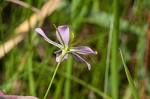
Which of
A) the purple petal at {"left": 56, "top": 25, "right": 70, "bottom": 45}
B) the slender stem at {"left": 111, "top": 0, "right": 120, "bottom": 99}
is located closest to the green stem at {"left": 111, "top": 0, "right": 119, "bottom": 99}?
the slender stem at {"left": 111, "top": 0, "right": 120, "bottom": 99}

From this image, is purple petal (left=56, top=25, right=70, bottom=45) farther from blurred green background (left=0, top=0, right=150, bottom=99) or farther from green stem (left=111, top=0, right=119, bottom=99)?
blurred green background (left=0, top=0, right=150, bottom=99)

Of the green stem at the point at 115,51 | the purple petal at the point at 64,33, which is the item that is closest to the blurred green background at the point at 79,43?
the green stem at the point at 115,51

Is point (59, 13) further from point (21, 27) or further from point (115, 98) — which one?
point (115, 98)

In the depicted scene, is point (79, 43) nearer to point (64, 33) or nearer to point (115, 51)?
point (115, 51)

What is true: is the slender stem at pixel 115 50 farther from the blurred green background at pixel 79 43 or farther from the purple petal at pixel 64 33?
the purple petal at pixel 64 33

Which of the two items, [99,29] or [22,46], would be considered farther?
[22,46]

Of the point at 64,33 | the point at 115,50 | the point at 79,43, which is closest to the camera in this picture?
the point at 64,33

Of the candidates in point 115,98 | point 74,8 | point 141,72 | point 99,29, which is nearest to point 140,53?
point 141,72

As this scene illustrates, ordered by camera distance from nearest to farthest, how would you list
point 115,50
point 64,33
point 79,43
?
point 64,33
point 115,50
point 79,43

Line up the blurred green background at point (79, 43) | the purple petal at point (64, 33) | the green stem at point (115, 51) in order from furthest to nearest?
the blurred green background at point (79, 43) < the green stem at point (115, 51) < the purple petal at point (64, 33)

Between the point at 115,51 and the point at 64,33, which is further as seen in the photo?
the point at 115,51

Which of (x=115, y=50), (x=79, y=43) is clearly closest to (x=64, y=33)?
(x=115, y=50)
